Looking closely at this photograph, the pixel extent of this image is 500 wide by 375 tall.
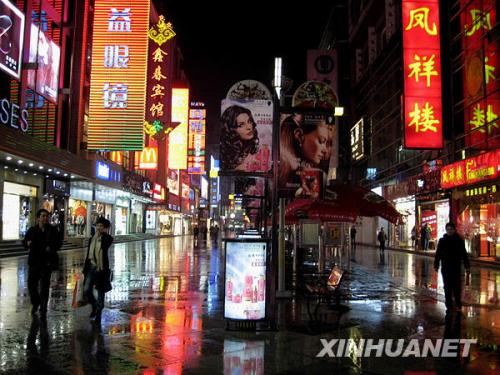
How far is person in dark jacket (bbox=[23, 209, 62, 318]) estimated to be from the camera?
9688 millimetres

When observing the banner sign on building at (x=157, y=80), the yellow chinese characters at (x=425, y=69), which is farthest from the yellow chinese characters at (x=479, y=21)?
the banner sign on building at (x=157, y=80)

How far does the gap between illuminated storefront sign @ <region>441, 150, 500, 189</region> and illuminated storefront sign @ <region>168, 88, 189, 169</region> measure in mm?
36624

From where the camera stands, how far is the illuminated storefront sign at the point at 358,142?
52600 millimetres

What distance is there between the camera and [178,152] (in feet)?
203

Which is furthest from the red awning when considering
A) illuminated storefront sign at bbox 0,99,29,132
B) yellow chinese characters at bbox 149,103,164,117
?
yellow chinese characters at bbox 149,103,164,117

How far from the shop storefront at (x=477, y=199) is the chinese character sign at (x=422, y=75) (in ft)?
7.79

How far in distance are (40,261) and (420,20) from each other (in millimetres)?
22945

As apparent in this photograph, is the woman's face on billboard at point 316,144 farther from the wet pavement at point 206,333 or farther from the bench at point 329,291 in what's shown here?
the wet pavement at point 206,333

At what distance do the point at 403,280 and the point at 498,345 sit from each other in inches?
388

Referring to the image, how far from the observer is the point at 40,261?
32.1 feet

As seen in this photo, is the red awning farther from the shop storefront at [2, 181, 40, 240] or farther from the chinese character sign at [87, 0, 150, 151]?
the chinese character sign at [87, 0, 150, 151]

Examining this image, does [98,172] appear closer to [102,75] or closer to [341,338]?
[102,75]

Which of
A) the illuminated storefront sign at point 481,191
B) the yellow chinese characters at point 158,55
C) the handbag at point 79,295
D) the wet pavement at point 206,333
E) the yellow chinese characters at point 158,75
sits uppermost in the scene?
the yellow chinese characters at point 158,55

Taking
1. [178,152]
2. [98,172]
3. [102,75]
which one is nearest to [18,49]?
[102,75]
